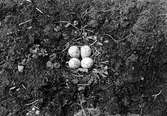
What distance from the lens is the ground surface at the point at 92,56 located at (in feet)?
8.55

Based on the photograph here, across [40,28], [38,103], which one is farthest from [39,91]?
[40,28]

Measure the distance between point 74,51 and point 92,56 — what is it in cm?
22

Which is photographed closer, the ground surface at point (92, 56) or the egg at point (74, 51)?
the ground surface at point (92, 56)

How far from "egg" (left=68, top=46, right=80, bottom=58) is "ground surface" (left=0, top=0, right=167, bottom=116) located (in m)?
0.10

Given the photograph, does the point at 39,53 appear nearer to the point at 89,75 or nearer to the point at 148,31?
the point at 89,75

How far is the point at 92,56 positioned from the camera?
9.30ft

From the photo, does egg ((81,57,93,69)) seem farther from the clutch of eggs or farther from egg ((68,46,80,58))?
egg ((68,46,80,58))

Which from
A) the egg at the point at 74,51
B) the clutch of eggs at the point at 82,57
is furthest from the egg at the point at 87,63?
the egg at the point at 74,51

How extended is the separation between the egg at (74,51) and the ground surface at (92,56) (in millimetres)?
96

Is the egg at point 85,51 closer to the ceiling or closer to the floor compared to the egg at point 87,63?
closer to the ceiling

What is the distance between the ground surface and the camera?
261 cm

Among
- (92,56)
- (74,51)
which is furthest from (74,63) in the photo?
(92,56)

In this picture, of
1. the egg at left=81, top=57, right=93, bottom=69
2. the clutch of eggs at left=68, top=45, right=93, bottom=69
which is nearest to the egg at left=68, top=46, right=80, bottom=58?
the clutch of eggs at left=68, top=45, right=93, bottom=69

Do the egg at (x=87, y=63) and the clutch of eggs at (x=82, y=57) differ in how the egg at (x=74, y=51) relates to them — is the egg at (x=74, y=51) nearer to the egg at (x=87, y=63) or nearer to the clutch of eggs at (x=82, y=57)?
the clutch of eggs at (x=82, y=57)
